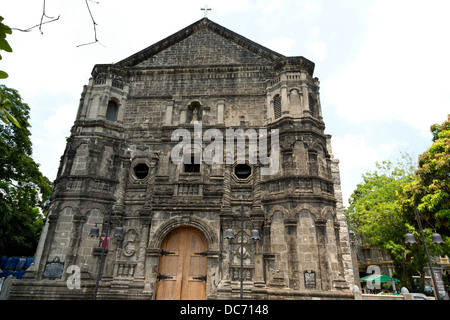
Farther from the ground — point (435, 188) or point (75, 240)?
point (435, 188)

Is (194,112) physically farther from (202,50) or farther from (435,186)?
(435,186)

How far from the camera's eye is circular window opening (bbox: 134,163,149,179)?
46.9 feet

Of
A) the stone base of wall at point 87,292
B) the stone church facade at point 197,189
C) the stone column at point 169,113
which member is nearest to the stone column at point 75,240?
the stone church facade at point 197,189

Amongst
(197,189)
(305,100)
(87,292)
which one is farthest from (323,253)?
(87,292)

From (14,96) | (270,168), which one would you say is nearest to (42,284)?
(270,168)

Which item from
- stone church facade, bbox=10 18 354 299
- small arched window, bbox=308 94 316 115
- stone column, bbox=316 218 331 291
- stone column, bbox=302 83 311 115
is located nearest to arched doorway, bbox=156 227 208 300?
stone church facade, bbox=10 18 354 299

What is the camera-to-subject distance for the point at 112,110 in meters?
15.6

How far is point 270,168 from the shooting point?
13.2 m

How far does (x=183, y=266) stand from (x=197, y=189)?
3.40 m

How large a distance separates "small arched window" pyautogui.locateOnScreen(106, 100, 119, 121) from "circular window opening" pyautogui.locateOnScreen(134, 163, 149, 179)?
10.4 ft

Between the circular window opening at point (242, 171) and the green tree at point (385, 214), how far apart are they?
11478 millimetres

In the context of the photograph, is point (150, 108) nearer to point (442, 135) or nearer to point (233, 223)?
point (233, 223)

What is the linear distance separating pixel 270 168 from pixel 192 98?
589 centimetres
